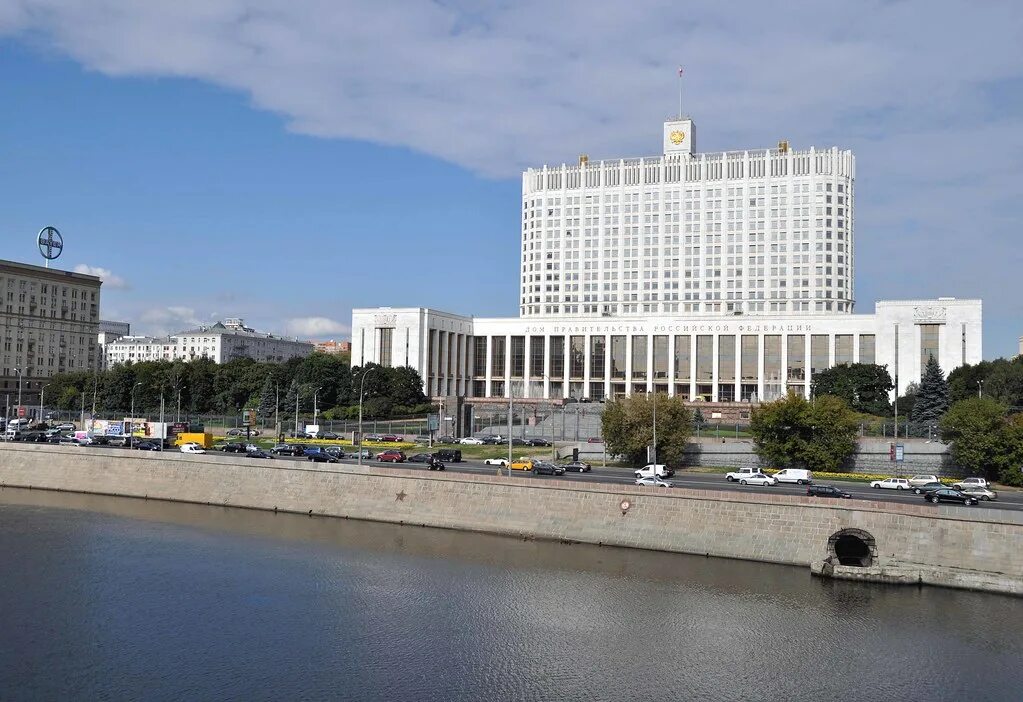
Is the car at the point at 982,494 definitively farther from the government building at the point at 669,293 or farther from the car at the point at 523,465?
the government building at the point at 669,293

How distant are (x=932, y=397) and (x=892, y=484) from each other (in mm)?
38688

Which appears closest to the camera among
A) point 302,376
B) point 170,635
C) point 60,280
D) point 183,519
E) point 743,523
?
point 170,635

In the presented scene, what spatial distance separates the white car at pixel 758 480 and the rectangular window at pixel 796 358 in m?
74.1

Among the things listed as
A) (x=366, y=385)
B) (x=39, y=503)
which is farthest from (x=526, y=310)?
(x=39, y=503)

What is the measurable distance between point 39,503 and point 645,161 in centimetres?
11797

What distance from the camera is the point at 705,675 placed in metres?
30.9

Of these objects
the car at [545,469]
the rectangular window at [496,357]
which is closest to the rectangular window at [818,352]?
the rectangular window at [496,357]

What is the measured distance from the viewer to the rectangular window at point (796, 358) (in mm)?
134250

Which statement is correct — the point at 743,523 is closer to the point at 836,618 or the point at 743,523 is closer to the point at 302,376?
the point at 836,618

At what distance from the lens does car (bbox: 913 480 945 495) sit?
182ft

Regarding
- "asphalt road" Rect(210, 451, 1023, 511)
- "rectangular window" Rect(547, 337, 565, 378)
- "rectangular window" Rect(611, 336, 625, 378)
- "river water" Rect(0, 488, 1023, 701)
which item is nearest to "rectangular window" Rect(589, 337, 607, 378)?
"rectangular window" Rect(611, 336, 625, 378)

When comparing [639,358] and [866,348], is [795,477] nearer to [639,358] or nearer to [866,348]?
[866,348]

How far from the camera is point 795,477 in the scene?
64812mm

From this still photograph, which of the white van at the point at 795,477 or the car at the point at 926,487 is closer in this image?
the car at the point at 926,487
